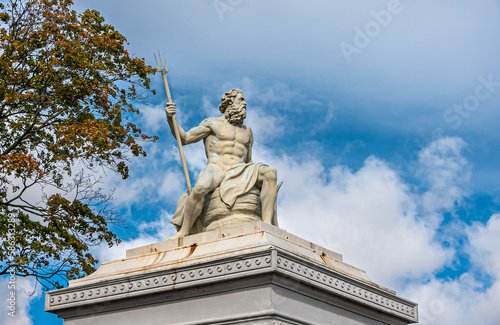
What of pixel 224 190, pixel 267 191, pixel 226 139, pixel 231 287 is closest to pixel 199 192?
pixel 224 190

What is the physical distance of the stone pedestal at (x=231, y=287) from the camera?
26.4 ft

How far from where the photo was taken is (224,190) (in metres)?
9.69

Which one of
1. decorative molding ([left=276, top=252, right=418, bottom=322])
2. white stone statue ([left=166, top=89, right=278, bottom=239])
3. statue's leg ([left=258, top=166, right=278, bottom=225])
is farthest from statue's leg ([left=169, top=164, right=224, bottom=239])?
decorative molding ([left=276, top=252, right=418, bottom=322])

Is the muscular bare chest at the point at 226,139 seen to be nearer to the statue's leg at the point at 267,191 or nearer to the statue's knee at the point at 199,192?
the statue's leg at the point at 267,191

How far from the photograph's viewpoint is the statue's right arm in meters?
10.3

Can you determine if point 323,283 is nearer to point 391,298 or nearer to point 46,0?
point 391,298

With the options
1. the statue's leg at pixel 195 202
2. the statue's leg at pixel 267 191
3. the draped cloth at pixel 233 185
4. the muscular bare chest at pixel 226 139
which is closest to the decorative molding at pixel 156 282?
the statue's leg at pixel 195 202

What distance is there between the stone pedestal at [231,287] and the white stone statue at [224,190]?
1.72 ft

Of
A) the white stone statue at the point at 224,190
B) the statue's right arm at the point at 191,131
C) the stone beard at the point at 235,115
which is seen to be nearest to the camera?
the white stone statue at the point at 224,190

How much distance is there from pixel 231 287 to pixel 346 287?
1.51m

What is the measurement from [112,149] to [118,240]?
206cm

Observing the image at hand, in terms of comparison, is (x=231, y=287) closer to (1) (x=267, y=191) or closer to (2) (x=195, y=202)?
(2) (x=195, y=202)

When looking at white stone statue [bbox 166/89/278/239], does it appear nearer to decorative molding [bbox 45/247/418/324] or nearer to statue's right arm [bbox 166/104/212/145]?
statue's right arm [bbox 166/104/212/145]

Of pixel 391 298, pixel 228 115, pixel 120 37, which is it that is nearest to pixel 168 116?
pixel 228 115
